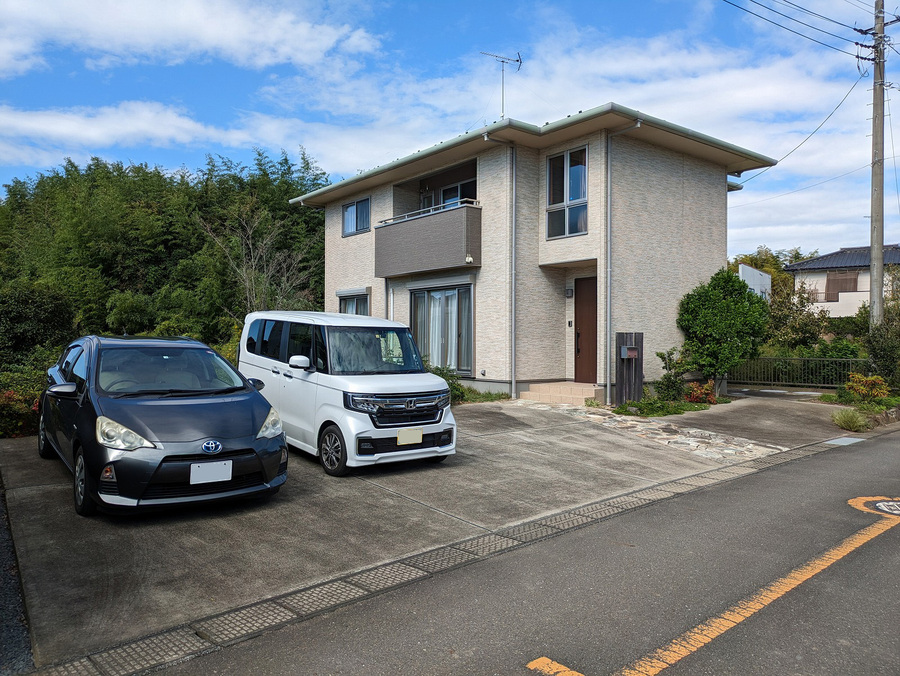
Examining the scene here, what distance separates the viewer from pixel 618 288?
46.0 feet

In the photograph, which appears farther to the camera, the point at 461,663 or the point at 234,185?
the point at 234,185

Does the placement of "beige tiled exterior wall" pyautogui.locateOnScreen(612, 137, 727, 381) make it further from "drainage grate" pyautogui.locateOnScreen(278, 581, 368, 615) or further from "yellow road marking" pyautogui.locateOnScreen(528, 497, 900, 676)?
"drainage grate" pyautogui.locateOnScreen(278, 581, 368, 615)

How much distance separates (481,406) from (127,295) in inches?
628

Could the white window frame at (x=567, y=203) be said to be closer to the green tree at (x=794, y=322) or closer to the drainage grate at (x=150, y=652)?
the green tree at (x=794, y=322)

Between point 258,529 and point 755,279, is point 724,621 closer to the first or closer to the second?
point 258,529

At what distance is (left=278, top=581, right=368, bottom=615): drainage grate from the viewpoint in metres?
4.04

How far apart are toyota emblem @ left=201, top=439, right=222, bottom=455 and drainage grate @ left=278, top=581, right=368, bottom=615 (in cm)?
171

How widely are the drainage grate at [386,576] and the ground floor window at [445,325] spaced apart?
11.0 meters

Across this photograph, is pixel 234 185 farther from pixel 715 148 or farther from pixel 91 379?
pixel 91 379

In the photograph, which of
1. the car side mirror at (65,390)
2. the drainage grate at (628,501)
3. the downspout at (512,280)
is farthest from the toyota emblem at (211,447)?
the downspout at (512,280)

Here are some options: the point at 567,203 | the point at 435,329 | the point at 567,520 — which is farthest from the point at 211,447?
the point at 435,329

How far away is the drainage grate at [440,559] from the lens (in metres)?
4.77

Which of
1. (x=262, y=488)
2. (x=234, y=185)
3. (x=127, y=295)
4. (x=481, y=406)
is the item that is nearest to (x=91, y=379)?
(x=262, y=488)

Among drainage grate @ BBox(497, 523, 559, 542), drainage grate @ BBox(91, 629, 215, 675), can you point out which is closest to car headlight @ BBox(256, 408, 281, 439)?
drainage grate @ BBox(497, 523, 559, 542)
